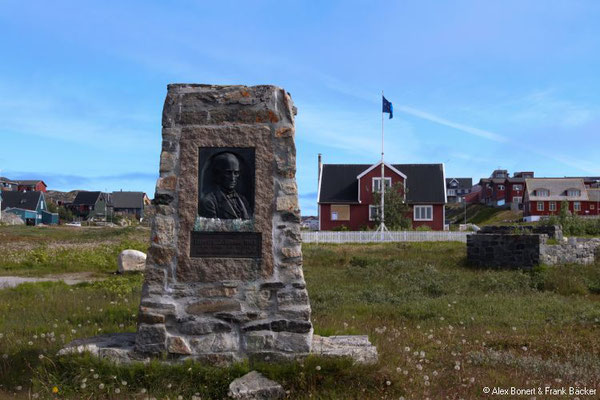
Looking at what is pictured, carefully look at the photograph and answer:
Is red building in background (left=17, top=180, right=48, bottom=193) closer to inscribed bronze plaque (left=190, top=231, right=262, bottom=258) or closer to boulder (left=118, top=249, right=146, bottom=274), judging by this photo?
boulder (left=118, top=249, right=146, bottom=274)

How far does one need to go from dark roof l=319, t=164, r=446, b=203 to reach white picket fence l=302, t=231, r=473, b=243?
10.7 m

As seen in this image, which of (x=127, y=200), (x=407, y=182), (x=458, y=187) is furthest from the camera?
(x=458, y=187)

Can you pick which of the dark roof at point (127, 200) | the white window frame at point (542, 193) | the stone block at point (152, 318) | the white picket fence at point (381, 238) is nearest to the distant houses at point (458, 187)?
the white window frame at point (542, 193)

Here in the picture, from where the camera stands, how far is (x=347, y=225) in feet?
144

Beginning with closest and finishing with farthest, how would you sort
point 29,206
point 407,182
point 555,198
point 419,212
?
point 419,212 < point 407,182 < point 555,198 < point 29,206

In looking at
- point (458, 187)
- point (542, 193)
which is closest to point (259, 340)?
point (542, 193)

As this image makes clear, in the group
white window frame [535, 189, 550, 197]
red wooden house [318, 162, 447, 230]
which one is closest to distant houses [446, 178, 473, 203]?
white window frame [535, 189, 550, 197]

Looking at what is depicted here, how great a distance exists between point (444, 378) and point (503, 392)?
2.05ft

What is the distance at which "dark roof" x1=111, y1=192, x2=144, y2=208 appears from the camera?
334 ft

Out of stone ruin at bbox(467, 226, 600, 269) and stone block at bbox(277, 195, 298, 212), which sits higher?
Answer: stone block at bbox(277, 195, 298, 212)

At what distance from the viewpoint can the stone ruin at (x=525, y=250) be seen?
1795 centimetres

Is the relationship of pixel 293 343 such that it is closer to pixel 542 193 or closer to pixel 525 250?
pixel 525 250

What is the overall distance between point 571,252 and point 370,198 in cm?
2464

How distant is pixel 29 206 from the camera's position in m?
84.8
